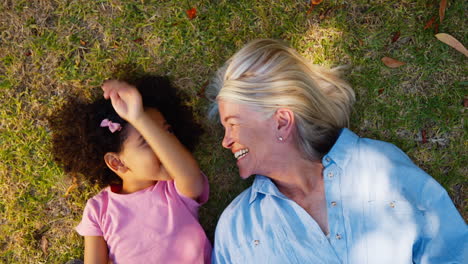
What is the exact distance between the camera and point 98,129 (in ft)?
10.5

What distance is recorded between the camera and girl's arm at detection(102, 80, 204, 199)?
2902mm

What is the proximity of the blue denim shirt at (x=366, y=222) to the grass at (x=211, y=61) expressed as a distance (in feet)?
2.59

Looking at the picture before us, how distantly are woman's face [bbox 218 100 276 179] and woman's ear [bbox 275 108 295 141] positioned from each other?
4 cm

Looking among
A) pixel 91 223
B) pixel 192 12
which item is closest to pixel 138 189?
pixel 91 223

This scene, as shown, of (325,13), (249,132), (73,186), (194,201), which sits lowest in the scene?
(73,186)

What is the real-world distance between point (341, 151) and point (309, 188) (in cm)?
36

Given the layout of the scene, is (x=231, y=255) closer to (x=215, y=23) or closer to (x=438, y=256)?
(x=438, y=256)

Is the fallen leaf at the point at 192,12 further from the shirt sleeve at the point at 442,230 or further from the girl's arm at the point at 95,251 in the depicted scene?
the shirt sleeve at the point at 442,230

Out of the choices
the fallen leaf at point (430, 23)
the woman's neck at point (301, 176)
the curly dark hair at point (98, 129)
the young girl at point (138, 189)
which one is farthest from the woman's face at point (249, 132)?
the fallen leaf at point (430, 23)

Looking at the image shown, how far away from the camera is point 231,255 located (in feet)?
9.72

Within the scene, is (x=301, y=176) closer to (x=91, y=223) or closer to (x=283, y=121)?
(x=283, y=121)

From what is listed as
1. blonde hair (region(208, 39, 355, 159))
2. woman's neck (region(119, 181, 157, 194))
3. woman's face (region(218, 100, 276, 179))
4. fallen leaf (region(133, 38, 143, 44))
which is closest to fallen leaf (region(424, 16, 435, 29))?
blonde hair (region(208, 39, 355, 159))

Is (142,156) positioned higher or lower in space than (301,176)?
higher

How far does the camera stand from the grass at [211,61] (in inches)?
139
